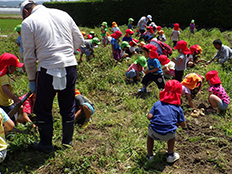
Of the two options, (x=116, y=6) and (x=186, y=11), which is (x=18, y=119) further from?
(x=116, y=6)

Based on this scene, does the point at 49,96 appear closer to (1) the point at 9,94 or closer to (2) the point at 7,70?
(1) the point at 9,94

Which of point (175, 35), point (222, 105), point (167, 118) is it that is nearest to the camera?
point (167, 118)

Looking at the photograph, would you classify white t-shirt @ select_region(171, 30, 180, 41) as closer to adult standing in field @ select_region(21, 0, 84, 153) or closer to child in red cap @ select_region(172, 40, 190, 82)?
child in red cap @ select_region(172, 40, 190, 82)

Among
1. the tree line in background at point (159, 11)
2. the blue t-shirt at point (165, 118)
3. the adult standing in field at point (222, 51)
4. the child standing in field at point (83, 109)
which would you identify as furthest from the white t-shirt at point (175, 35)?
the tree line in background at point (159, 11)

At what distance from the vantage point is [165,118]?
2.79 m

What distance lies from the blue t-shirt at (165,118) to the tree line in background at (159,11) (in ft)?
51.1

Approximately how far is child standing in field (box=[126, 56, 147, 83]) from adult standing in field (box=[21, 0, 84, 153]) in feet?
10.1

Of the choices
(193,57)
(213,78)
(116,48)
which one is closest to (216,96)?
(213,78)

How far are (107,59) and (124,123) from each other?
3.58 metres

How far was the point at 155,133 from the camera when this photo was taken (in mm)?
2830

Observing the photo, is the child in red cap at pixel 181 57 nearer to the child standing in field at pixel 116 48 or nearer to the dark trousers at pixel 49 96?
A: the child standing in field at pixel 116 48

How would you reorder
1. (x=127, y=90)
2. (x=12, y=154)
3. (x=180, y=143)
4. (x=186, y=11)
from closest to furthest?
(x=12, y=154) → (x=180, y=143) → (x=127, y=90) → (x=186, y=11)

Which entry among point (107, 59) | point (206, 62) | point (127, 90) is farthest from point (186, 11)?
point (127, 90)

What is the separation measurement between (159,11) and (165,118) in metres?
17.8
